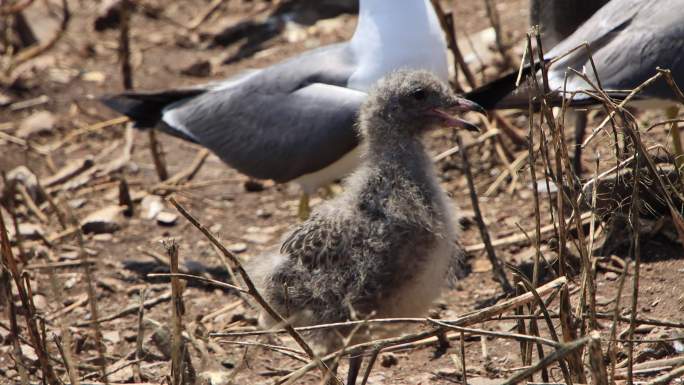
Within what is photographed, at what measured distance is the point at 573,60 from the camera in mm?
→ 5398

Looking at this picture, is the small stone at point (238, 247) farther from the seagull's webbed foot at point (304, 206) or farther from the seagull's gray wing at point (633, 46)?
the seagull's gray wing at point (633, 46)

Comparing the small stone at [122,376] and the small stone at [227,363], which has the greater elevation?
the small stone at [122,376]

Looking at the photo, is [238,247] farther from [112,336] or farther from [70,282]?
[112,336]

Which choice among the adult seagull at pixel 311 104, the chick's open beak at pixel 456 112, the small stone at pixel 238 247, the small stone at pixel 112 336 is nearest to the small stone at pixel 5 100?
the adult seagull at pixel 311 104

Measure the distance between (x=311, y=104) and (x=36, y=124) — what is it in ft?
9.14

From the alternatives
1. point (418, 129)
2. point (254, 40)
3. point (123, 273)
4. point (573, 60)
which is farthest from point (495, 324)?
point (254, 40)

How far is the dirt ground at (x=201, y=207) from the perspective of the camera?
14.7 ft

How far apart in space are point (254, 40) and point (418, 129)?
16.4ft

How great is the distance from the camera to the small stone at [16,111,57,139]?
297 inches

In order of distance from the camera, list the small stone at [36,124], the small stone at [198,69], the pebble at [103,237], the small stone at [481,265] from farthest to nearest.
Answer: the small stone at [198,69], the small stone at [36,124], the pebble at [103,237], the small stone at [481,265]

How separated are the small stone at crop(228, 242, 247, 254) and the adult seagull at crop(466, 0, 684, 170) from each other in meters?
1.64

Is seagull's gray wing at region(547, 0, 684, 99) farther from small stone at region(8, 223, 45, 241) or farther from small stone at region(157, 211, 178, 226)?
small stone at region(8, 223, 45, 241)

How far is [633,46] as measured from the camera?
5.30 metres

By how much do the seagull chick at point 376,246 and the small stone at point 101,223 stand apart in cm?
239
